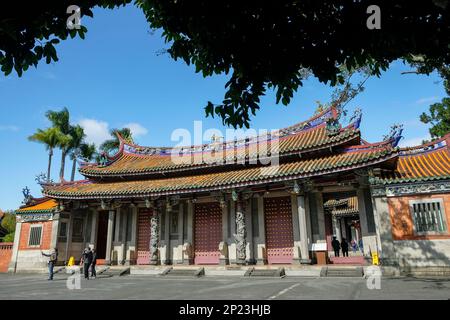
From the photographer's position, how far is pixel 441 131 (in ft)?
93.8

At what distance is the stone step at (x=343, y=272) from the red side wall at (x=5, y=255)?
723 inches

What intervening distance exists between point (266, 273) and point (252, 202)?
4264 mm

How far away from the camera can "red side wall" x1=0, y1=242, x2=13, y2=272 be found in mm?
20078

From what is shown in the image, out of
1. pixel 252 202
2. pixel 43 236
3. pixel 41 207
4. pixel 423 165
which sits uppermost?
pixel 423 165

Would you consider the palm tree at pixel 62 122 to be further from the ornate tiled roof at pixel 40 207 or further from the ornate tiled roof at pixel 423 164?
the ornate tiled roof at pixel 423 164

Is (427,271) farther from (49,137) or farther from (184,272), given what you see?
(49,137)

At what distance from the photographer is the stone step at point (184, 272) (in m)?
14.7

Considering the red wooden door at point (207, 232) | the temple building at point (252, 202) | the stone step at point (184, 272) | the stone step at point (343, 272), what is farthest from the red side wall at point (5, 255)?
the stone step at point (343, 272)

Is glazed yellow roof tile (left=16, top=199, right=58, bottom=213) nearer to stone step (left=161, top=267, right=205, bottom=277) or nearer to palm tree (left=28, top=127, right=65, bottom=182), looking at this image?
stone step (left=161, top=267, right=205, bottom=277)

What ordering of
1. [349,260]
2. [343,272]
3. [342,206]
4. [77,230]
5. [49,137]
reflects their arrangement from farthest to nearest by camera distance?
1. [49,137]
2. [342,206]
3. [77,230]
4. [349,260]
5. [343,272]

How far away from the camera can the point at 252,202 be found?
17.0 m

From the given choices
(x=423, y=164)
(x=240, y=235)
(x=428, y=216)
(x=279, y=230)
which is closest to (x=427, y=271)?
(x=428, y=216)
